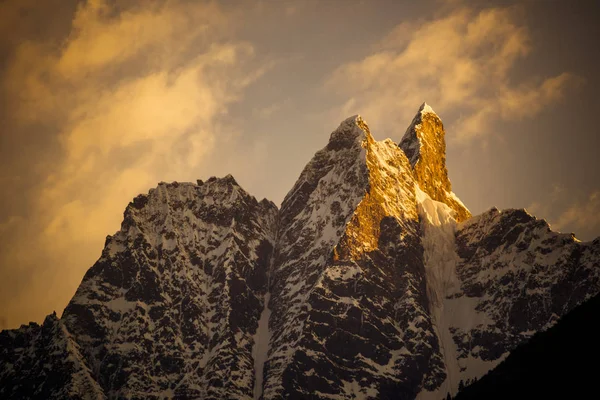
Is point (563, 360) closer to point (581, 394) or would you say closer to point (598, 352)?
point (598, 352)

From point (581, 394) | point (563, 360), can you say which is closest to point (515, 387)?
point (563, 360)

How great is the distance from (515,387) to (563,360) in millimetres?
9223

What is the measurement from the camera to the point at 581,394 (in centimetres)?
17288

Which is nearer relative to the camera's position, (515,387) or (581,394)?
(581,394)

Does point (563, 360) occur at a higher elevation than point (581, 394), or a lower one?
higher

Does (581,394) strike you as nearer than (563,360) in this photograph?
Yes

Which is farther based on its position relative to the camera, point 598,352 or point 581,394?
point 598,352

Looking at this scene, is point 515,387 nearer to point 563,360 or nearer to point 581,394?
point 563,360

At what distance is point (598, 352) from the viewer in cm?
18762

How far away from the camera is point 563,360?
19438 centimetres

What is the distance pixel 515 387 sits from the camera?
196625 millimetres

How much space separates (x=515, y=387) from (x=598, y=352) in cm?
1628

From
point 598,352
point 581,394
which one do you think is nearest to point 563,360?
point 598,352

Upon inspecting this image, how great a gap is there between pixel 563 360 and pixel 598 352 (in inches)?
322
